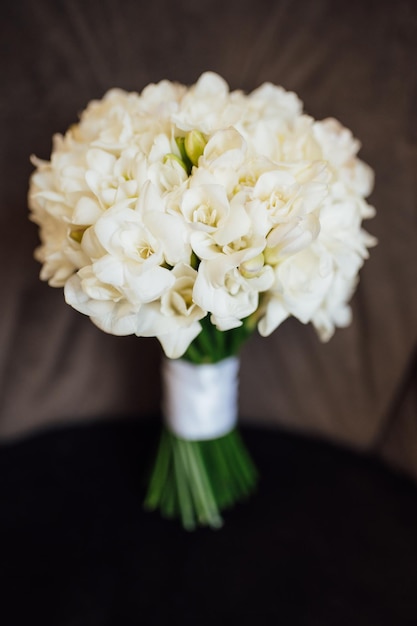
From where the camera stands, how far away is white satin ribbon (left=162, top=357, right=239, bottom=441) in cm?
68

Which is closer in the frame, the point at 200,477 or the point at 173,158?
the point at 173,158

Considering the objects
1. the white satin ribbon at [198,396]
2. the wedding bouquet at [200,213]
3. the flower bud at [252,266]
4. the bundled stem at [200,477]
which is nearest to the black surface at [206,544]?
the bundled stem at [200,477]

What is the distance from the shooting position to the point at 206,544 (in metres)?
0.71

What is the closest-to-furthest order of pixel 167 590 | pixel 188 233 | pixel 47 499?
1. pixel 188 233
2. pixel 167 590
3. pixel 47 499

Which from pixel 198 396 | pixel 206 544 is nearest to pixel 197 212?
pixel 198 396

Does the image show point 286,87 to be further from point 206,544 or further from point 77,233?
point 206,544

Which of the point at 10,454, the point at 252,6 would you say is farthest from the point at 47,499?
the point at 252,6

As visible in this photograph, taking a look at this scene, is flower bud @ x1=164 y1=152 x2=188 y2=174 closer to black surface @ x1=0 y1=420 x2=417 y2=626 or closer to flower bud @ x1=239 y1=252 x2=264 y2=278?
flower bud @ x1=239 y1=252 x2=264 y2=278

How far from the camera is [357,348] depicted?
0.82 metres

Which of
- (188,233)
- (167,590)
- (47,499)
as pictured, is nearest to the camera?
(188,233)

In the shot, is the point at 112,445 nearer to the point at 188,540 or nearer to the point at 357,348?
the point at 188,540

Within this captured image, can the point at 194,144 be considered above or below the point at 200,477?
above

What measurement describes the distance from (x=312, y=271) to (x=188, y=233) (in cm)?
12

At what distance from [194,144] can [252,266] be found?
4.7 inches
